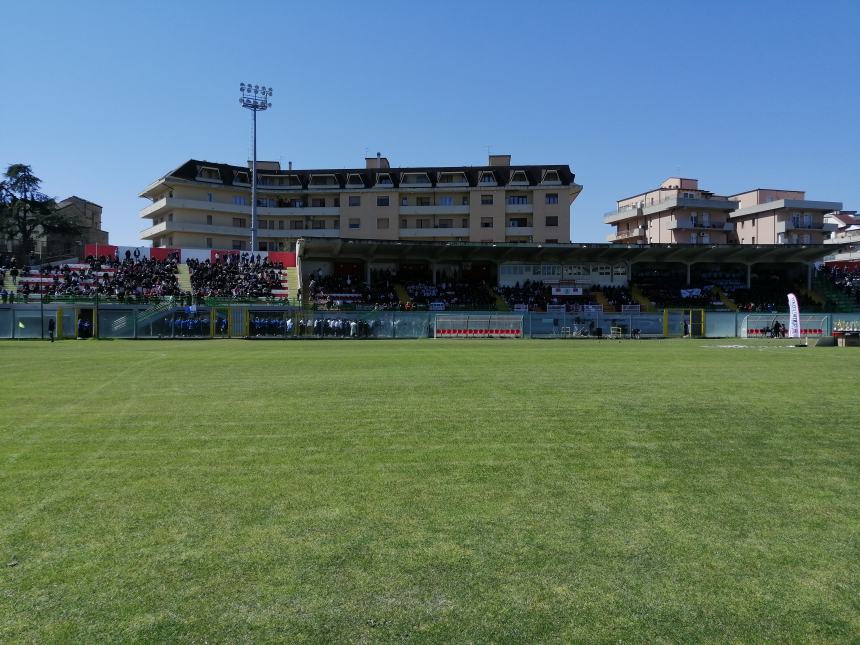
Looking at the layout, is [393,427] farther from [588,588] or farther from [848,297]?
[848,297]

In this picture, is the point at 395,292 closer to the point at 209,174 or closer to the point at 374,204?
the point at 374,204

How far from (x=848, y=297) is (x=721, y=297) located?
1186 centimetres

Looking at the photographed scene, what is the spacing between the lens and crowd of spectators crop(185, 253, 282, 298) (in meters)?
A: 54.7

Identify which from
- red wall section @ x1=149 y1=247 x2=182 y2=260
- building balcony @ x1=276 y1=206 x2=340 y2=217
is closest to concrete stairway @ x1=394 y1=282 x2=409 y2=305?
red wall section @ x1=149 y1=247 x2=182 y2=260

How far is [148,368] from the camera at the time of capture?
19891 mm

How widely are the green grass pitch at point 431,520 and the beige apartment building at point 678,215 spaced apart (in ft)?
275

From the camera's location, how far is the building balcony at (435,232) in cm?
8462

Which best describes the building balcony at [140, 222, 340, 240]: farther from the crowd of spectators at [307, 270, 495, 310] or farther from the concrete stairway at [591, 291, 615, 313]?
the concrete stairway at [591, 291, 615, 313]

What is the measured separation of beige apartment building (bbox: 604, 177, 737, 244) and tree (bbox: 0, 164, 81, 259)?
232ft

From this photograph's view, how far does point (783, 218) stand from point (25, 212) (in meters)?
96.2

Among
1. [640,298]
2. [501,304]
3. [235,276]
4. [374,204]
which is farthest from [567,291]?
[374,204]

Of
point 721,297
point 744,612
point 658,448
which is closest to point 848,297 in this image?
point 721,297

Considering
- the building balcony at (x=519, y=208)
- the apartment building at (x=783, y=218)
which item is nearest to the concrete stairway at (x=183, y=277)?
the building balcony at (x=519, y=208)

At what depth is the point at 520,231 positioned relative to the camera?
8394 cm
